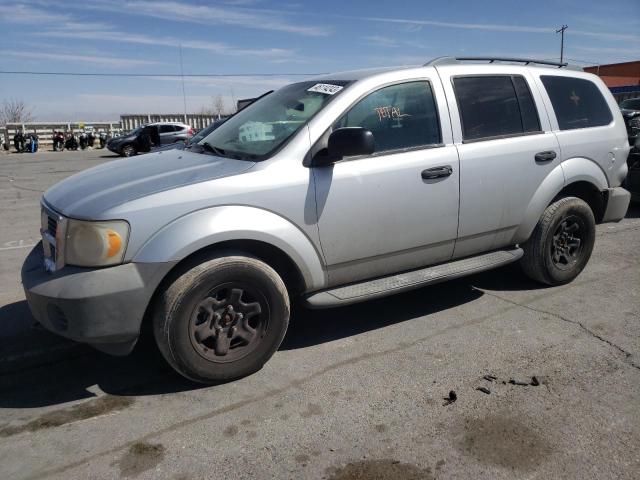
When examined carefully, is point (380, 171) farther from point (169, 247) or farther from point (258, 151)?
point (169, 247)

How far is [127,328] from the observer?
9.61 feet

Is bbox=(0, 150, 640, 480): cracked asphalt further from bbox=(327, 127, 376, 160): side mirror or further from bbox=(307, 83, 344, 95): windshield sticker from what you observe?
bbox=(307, 83, 344, 95): windshield sticker

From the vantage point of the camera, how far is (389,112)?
12.3 ft

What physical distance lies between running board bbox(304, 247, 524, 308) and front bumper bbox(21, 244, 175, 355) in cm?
107

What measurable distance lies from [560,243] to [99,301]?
3.80m

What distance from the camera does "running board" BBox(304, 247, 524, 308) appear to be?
138 inches

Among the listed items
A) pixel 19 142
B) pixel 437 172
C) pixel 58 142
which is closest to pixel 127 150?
pixel 58 142

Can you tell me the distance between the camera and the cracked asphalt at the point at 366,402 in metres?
2.53

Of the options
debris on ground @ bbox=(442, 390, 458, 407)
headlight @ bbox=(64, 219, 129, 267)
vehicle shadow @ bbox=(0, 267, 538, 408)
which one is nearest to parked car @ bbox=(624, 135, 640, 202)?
vehicle shadow @ bbox=(0, 267, 538, 408)

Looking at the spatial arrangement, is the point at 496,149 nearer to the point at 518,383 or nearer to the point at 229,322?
the point at 518,383

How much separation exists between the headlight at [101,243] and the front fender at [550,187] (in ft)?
10.1

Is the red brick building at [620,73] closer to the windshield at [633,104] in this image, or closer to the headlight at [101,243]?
the windshield at [633,104]

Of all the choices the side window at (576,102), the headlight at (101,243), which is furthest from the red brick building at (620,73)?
the headlight at (101,243)

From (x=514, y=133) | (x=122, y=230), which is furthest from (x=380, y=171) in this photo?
(x=122, y=230)
